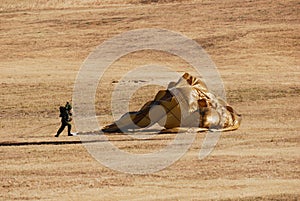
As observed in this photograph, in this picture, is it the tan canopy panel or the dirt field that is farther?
the tan canopy panel

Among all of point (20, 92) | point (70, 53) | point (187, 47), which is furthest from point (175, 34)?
point (20, 92)

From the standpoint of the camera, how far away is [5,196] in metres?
19.9

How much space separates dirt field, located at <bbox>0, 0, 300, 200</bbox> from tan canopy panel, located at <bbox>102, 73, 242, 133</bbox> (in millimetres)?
494

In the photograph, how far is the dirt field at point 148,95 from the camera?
2091 cm

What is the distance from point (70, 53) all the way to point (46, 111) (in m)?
16.3

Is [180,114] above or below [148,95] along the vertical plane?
below

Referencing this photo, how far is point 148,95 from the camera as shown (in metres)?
38.4

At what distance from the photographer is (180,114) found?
2831cm

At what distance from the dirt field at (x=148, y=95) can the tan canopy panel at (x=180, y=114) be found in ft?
1.62

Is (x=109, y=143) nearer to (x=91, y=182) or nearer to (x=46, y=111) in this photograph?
(x=91, y=182)

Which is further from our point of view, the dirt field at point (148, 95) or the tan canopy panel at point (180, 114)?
the tan canopy panel at point (180, 114)

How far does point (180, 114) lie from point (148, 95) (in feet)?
33.2

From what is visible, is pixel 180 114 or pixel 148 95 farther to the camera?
pixel 148 95

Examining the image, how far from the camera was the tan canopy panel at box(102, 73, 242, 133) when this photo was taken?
93.0ft
